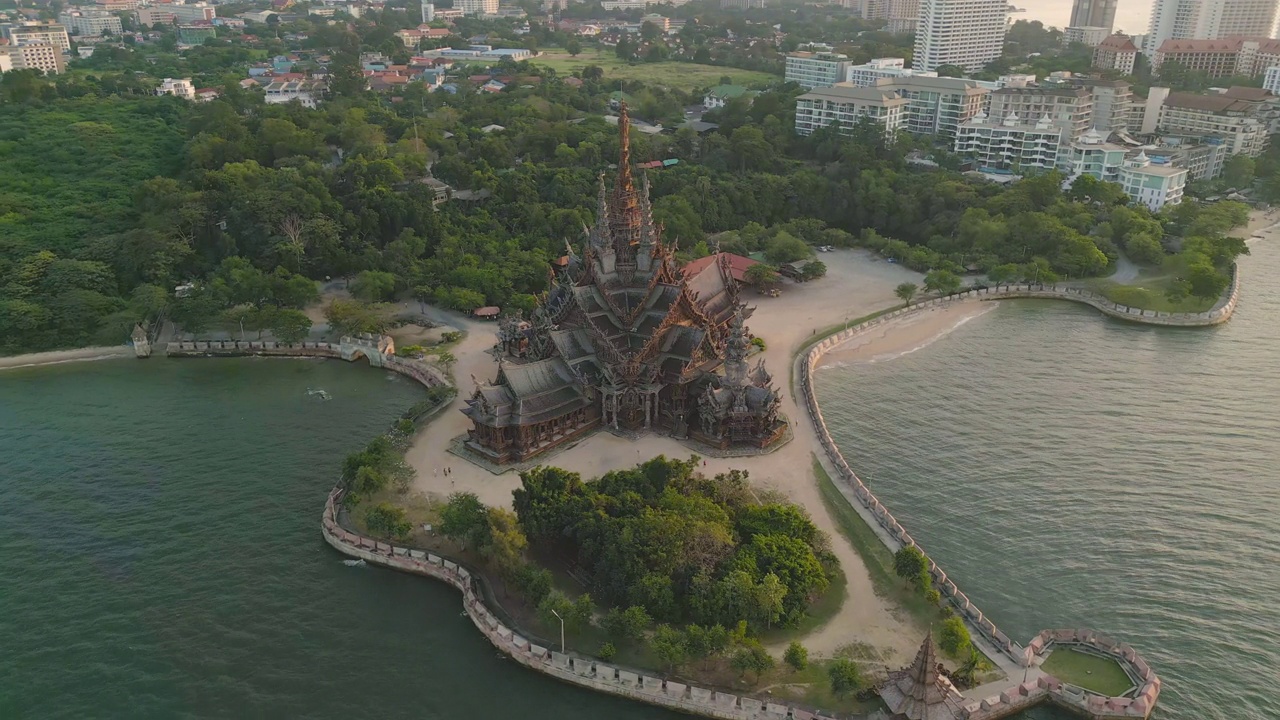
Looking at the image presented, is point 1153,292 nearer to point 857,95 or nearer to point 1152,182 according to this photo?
point 1152,182

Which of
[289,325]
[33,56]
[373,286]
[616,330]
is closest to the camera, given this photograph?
[616,330]

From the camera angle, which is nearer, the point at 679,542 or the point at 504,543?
the point at 679,542

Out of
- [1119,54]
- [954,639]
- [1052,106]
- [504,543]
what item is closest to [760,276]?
[504,543]

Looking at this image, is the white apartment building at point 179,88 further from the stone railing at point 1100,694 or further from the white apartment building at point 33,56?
the stone railing at point 1100,694

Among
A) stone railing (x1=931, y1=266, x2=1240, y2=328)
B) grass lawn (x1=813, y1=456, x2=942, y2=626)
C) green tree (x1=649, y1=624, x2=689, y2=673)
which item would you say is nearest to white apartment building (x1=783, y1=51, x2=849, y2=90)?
stone railing (x1=931, y1=266, x2=1240, y2=328)

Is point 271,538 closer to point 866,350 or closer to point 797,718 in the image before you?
point 797,718

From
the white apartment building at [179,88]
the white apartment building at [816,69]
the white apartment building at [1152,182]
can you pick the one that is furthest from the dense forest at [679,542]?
Result: the white apartment building at [816,69]

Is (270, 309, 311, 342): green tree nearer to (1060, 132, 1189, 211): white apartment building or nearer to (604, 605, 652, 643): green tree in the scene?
(604, 605, 652, 643): green tree
